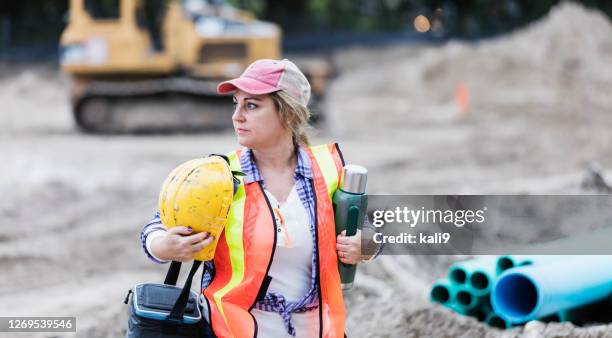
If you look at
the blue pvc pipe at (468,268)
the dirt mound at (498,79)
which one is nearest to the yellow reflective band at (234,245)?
the blue pvc pipe at (468,268)

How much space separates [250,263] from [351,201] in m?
0.35

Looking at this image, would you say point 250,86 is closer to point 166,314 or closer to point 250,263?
point 250,263

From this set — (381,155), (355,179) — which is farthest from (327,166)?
(381,155)

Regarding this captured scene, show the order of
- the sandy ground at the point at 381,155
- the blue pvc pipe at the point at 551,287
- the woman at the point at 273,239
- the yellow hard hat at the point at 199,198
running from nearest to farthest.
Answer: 1. the yellow hard hat at the point at 199,198
2. the woman at the point at 273,239
3. the blue pvc pipe at the point at 551,287
4. the sandy ground at the point at 381,155

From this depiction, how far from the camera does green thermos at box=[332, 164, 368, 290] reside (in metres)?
2.64

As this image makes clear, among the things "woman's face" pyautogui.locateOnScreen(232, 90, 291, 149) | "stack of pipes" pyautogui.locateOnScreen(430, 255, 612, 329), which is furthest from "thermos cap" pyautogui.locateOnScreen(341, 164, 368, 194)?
"stack of pipes" pyautogui.locateOnScreen(430, 255, 612, 329)

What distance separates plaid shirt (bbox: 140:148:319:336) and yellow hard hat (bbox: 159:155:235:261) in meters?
0.12

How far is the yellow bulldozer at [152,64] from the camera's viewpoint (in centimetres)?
1655

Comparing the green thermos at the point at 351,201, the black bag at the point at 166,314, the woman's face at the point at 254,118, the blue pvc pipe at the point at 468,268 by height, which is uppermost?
the woman's face at the point at 254,118

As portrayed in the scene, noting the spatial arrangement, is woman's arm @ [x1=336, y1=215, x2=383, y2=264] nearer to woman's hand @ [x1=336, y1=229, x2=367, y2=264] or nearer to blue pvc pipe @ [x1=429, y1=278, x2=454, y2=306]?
woman's hand @ [x1=336, y1=229, x2=367, y2=264]

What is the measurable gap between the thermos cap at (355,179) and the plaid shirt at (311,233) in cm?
11

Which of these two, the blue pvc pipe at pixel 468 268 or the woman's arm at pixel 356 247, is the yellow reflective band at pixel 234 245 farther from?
the blue pvc pipe at pixel 468 268

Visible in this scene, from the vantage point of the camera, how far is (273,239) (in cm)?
256

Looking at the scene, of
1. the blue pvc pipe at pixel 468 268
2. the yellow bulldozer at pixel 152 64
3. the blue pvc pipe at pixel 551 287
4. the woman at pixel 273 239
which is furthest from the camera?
the yellow bulldozer at pixel 152 64
